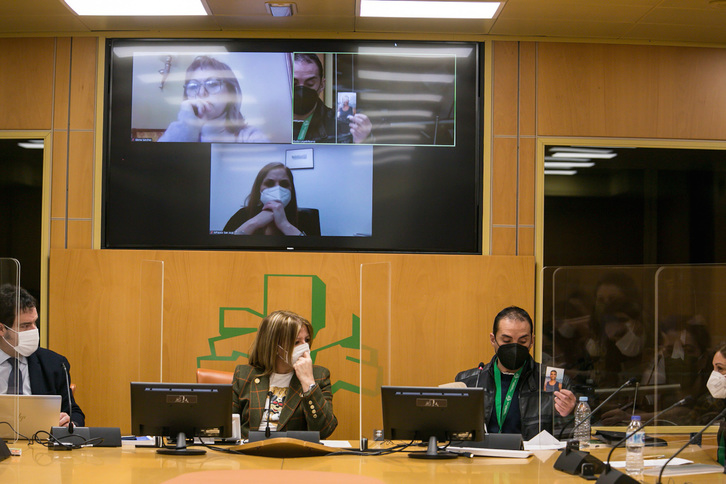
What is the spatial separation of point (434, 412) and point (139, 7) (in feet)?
9.55

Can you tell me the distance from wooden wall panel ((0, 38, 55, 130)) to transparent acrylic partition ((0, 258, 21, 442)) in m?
1.52

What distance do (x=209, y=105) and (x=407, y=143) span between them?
1294 millimetres

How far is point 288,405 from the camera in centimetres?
361

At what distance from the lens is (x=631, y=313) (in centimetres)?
372

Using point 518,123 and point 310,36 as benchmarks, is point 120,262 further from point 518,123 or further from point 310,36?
point 518,123

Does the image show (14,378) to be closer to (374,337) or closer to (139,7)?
(374,337)

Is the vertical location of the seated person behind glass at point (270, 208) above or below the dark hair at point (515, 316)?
above

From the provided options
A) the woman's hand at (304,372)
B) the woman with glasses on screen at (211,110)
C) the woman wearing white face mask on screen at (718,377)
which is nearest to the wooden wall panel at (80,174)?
the woman with glasses on screen at (211,110)

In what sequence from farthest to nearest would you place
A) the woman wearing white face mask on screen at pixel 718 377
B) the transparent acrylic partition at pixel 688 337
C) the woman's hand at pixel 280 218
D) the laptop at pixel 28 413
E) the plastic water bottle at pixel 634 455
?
the woman's hand at pixel 280 218, the laptop at pixel 28 413, the transparent acrylic partition at pixel 688 337, the woman wearing white face mask on screen at pixel 718 377, the plastic water bottle at pixel 634 455

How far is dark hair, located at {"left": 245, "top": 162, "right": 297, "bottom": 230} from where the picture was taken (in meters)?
4.57

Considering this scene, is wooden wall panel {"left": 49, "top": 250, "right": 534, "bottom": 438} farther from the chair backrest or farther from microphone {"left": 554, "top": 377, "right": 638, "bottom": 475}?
microphone {"left": 554, "top": 377, "right": 638, "bottom": 475}

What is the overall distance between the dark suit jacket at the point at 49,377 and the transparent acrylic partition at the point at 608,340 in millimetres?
→ 2501

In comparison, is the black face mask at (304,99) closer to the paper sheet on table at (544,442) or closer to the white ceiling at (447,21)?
the white ceiling at (447,21)

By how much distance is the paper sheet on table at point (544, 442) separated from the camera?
3.40 m
